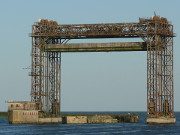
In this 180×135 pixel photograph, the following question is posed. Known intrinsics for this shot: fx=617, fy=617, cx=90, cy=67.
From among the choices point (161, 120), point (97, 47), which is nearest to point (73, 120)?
point (97, 47)

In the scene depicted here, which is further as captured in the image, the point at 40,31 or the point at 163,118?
the point at 40,31

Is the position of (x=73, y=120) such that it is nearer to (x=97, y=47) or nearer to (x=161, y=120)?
(x=97, y=47)

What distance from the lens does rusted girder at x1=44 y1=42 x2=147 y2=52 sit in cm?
15212

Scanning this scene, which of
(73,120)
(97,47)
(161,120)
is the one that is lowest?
(73,120)

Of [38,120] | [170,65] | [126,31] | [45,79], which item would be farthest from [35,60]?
[170,65]

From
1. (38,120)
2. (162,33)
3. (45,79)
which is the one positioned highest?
(162,33)

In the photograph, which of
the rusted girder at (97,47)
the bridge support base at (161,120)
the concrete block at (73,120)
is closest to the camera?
the bridge support base at (161,120)

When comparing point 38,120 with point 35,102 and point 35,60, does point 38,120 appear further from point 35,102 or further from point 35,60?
point 35,60

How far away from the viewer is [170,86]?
495 ft

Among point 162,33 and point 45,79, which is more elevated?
point 162,33

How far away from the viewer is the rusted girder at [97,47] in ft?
499

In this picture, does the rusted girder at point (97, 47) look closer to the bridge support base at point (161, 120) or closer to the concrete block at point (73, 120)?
the bridge support base at point (161, 120)

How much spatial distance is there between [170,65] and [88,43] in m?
21.2

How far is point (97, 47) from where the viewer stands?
154 m
